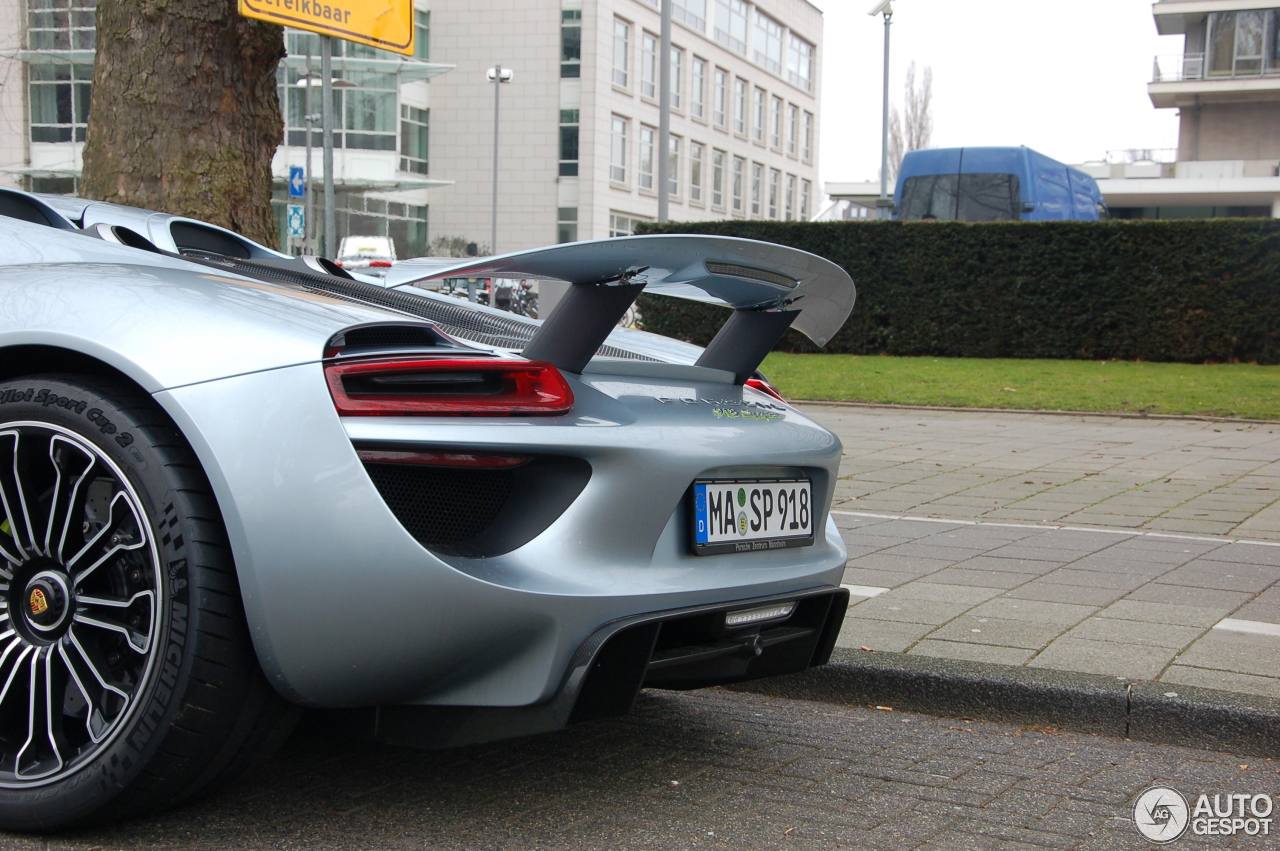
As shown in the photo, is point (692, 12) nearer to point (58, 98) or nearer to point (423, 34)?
point (423, 34)

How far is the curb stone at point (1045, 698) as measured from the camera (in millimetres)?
3223

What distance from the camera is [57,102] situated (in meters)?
45.4

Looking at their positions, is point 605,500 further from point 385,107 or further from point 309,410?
point 385,107

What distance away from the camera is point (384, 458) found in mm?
2271

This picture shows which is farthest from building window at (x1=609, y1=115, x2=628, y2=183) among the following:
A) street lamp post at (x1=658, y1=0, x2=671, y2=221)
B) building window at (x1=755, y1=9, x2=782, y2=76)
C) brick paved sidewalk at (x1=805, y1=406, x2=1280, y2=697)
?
brick paved sidewalk at (x1=805, y1=406, x2=1280, y2=697)

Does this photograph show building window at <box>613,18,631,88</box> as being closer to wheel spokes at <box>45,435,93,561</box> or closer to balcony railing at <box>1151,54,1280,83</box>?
balcony railing at <box>1151,54,1280,83</box>

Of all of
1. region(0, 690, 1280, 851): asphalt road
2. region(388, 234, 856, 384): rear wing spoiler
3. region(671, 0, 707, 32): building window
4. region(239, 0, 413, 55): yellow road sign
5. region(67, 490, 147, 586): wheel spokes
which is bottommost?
region(0, 690, 1280, 851): asphalt road

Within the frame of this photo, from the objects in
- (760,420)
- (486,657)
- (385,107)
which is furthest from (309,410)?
(385,107)

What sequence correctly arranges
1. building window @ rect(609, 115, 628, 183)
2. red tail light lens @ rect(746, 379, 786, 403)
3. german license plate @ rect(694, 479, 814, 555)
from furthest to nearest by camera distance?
building window @ rect(609, 115, 628, 183) → red tail light lens @ rect(746, 379, 786, 403) → german license plate @ rect(694, 479, 814, 555)

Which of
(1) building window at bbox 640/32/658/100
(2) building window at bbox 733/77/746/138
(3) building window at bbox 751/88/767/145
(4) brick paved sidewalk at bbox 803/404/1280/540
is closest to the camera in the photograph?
(4) brick paved sidewalk at bbox 803/404/1280/540

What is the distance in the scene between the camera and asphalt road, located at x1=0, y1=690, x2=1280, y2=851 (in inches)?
98.8

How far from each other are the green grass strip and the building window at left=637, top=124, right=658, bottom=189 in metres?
36.7

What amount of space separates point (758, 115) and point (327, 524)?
2607 inches

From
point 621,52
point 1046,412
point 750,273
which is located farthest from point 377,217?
point 750,273
